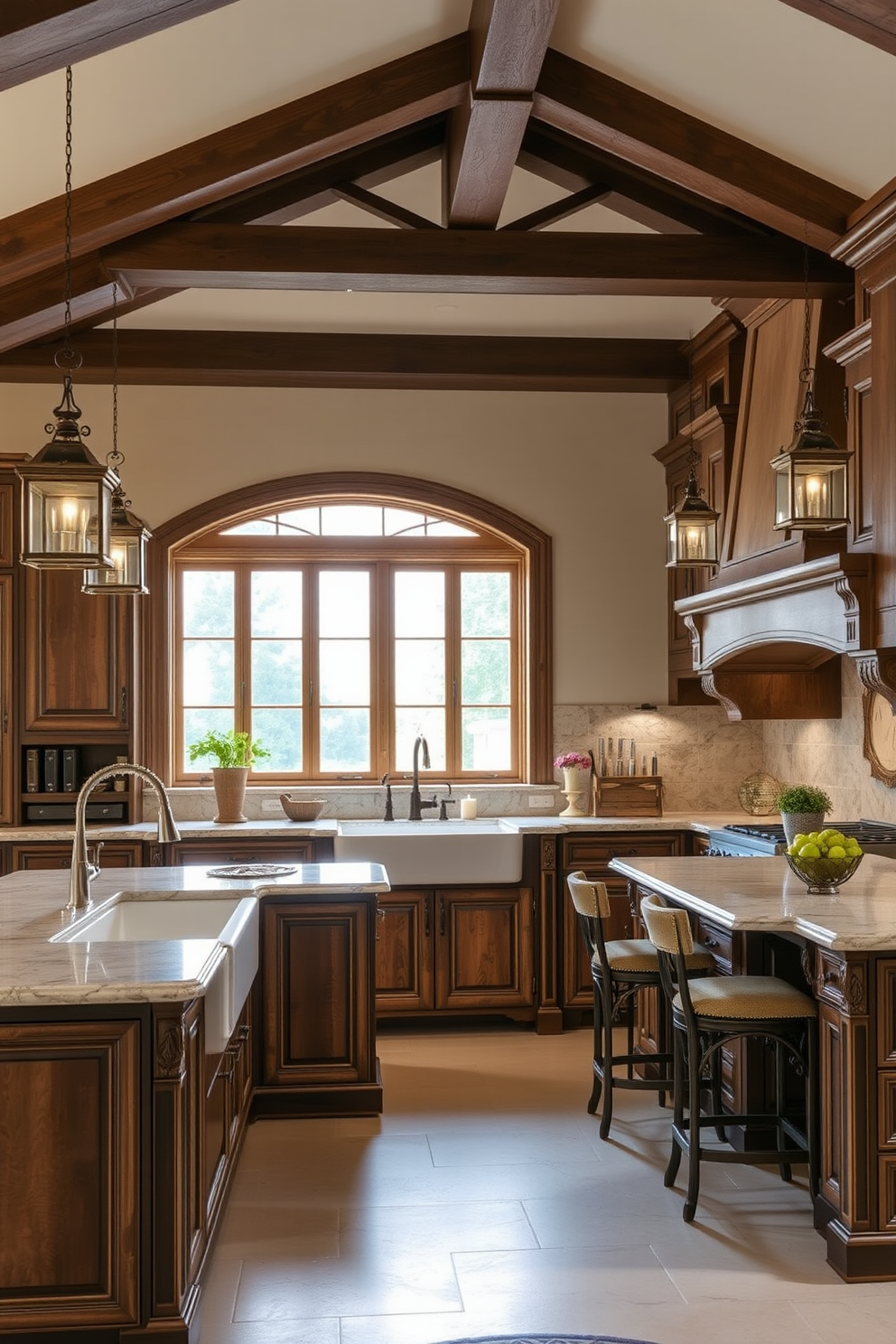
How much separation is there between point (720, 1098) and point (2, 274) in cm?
394

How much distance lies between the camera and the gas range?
16.8ft

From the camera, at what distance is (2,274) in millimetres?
4555

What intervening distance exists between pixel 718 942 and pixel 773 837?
3.25ft

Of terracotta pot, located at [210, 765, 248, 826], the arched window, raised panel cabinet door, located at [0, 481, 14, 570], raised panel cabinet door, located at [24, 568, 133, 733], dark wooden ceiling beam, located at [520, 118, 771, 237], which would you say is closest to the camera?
dark wooden ceiling beam, located at [520, 118, 771, 237]

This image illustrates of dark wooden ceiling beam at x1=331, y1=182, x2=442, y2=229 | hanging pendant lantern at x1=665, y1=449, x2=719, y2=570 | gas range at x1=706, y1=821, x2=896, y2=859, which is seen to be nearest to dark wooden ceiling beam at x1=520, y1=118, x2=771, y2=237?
dark wooden ceiling beam at x1=331, y1=182, x2=442, y2=229

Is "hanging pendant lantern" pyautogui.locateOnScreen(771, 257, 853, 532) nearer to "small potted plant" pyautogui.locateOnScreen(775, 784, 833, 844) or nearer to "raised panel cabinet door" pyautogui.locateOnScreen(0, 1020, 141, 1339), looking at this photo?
"small potted plant" pyautogui.locateOnScreen(775, 784, 833, 844)

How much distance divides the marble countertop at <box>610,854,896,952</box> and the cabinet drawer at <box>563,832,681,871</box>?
50.8 inches

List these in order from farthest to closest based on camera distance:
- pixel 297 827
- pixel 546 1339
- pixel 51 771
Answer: pixel 51 771 → pixel 297 827 → pixel 546 1339

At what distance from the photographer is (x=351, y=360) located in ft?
22.0

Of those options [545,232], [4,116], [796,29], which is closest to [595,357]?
[545,232]

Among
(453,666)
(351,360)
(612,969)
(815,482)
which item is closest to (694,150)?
(815,482)

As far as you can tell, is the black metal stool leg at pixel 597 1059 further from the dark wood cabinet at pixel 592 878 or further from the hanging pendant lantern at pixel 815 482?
the hanging pendant lantern at pixel 815 482

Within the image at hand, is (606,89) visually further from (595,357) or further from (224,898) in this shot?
(224,898)

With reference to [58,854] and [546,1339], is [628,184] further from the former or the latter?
[546,1339]
